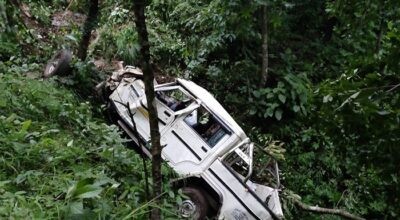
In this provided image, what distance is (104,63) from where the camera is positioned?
10.6m

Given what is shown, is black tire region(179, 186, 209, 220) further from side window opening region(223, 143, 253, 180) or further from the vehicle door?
side window opening region(223, 143, 253, 180)

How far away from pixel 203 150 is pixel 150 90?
12.2 ft

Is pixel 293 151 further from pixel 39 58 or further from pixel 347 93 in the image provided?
pixel 347 93

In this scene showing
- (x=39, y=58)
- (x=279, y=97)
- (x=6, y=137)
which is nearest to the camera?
(x=6, y=137)

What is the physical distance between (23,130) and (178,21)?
8356mm

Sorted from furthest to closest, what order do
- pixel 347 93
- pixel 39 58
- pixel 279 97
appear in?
pixel 279 97
pixel 39 58
pixel 347 93

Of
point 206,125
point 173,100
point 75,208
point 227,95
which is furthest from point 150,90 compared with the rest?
point 227,95

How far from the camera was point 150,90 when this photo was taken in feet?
11.5

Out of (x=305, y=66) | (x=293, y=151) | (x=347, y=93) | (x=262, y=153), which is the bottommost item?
(x=293, y=151)

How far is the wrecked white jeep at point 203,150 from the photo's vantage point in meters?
6.71

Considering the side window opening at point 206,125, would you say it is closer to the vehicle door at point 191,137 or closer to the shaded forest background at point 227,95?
the vehicle door at point 191,137

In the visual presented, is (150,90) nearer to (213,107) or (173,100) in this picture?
(213,107)

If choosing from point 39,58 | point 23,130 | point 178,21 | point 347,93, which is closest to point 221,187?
point 23,130

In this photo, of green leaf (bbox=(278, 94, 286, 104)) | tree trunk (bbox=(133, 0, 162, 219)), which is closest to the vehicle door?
green leaf (bbox=(278, 94, 286, 104))
